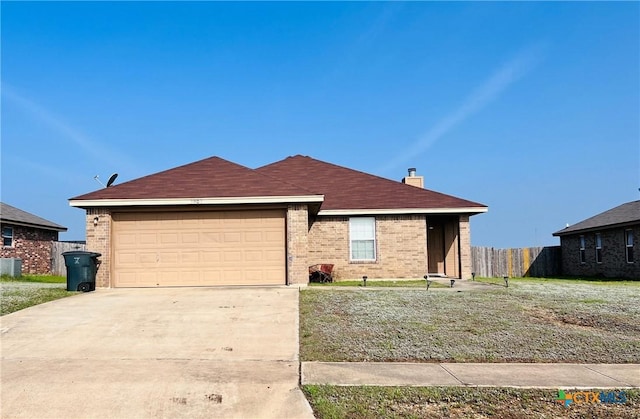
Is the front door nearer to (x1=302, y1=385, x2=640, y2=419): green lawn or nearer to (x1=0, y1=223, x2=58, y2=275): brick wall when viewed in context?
(x1=302, y1=385, x2=640, y2=419): green lawn

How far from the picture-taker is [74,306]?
11000 mm

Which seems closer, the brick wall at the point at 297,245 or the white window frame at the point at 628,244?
the brick wall at the point at 297,245

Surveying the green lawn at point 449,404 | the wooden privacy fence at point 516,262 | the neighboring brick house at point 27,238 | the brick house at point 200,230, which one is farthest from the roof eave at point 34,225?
the green lawn at point 449,404

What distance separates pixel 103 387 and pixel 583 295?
12792mm

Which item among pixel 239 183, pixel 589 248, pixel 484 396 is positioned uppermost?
pixel 239 183

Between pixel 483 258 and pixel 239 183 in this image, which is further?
pixel 483 258

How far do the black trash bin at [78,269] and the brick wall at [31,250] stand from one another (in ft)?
42.2

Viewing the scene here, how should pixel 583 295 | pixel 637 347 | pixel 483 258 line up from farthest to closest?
1. pixel 483 258
2. pixel 583 295
3. pixel 637 347

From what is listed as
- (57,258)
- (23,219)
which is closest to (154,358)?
(57,258)

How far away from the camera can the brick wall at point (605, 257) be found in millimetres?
22406

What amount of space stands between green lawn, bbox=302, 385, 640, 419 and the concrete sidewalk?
26cm

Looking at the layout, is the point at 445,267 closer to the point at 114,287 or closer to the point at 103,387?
the point at 114,287

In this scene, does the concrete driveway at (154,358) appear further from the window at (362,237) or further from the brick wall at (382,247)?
the window at (362,237)

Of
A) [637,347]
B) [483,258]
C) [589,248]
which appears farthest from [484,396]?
[589,248]
